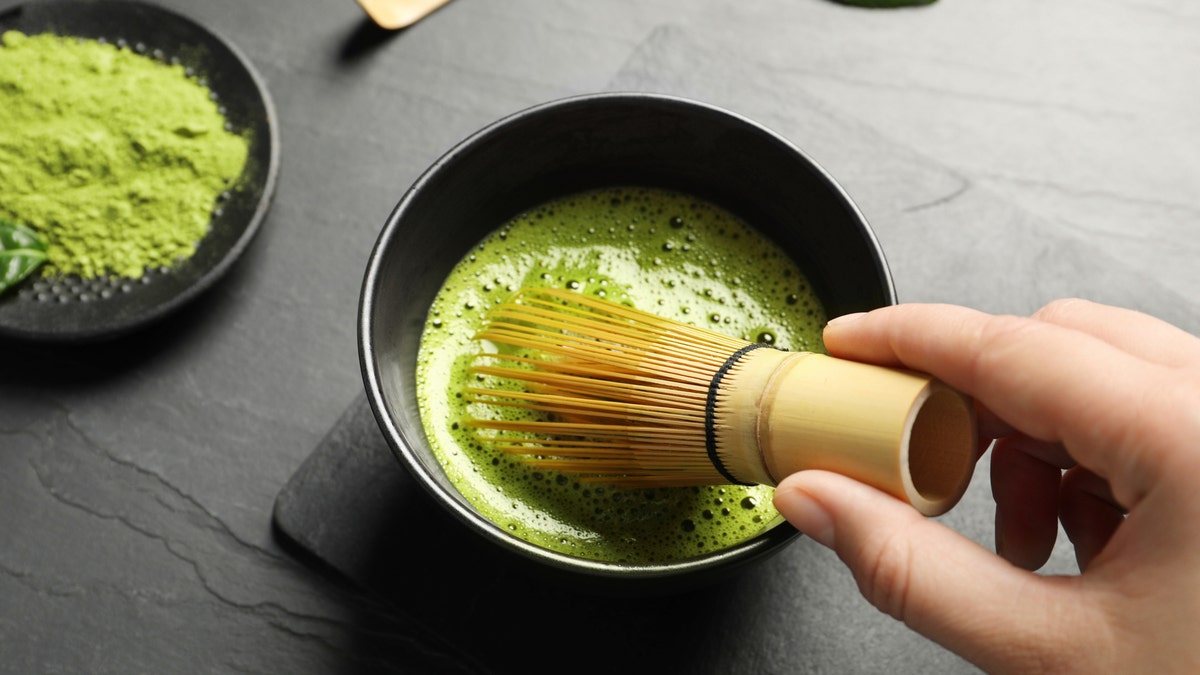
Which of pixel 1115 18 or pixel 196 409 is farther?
pixel 1115 18

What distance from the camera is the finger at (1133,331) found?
62 centimetres

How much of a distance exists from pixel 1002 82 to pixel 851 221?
64 cm

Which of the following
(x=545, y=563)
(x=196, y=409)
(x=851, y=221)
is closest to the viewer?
(x=545, y=563)

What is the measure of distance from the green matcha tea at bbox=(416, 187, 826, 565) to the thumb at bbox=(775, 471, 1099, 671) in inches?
8.7

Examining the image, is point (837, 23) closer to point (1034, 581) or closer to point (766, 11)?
point (766, 11)

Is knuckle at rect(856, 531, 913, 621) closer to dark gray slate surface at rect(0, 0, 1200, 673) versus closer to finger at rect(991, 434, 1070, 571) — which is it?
finger at rect(991, 434, 1070, 571)

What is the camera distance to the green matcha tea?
2.70 feet

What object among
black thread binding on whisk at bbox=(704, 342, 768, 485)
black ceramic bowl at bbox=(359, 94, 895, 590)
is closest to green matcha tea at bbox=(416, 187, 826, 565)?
black ceramic bowl at bbox=(359, 94, 895, 590)

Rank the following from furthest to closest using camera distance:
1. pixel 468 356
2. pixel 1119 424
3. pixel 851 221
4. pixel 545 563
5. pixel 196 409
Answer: pixel 196 409, pixel 468 356, pixel 851 221, pixel 545 563, pixel 1119 424

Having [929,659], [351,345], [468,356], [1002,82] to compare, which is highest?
[1002,82]

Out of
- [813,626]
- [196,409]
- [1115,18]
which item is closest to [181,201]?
[196,409]

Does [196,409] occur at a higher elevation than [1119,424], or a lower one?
lower

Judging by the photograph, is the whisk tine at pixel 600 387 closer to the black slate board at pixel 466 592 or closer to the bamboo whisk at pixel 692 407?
the bamboo whisk at pixel 692 407

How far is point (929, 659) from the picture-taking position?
91 centimetres
